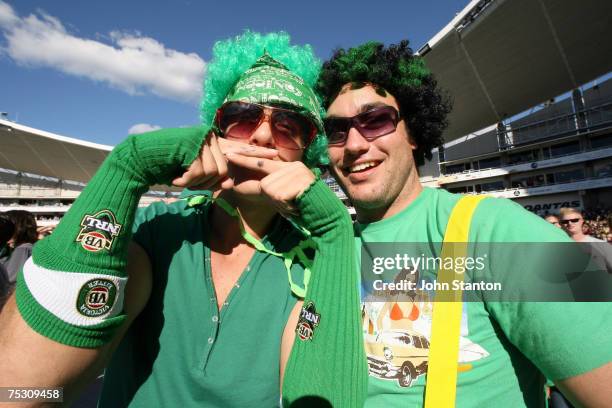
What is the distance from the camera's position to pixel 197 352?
4.56ft

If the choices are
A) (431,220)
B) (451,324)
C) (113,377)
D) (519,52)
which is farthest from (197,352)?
(519,52)

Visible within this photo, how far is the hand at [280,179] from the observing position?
52.1 inches

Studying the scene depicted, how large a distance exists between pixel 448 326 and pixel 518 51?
2977 centimetres

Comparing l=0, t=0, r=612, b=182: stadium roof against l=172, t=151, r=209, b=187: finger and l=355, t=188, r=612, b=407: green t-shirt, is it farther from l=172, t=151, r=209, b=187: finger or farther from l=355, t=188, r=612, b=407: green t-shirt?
l=172, t=151, r=209, b=187: finger

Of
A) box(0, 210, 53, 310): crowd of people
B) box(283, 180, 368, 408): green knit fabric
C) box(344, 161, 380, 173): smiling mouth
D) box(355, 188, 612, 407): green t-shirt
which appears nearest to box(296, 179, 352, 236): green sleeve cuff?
box(283, 180, 368, 408): green knit fabric

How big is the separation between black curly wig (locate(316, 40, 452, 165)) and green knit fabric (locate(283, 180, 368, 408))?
1.64 meters

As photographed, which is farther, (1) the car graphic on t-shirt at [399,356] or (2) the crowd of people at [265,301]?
(1) the car graphic on t-shirt at [399,356]

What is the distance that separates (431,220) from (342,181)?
2.51ft

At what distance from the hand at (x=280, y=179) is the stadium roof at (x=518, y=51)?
2482cm

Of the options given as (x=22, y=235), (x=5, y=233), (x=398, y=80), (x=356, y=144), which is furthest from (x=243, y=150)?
(x=22, y=235)

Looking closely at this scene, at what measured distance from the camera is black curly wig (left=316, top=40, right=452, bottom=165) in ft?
9.02

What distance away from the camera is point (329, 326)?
1.25 metres

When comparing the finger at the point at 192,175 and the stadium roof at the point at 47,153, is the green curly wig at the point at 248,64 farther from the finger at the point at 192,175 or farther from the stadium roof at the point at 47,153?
the stadium roof at the point at 47,153

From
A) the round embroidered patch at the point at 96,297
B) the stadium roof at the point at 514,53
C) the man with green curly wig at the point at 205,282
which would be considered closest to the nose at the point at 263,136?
the man with green curly wig at the point at 205,282
